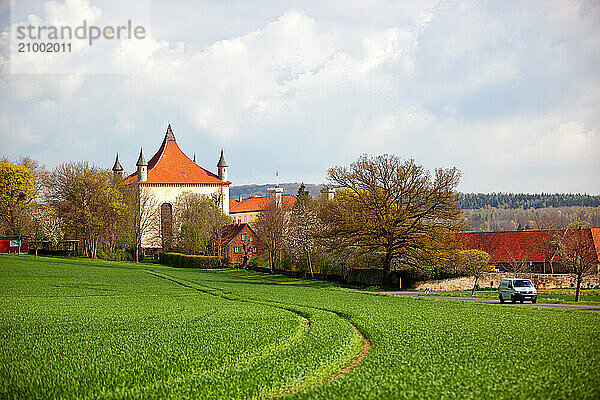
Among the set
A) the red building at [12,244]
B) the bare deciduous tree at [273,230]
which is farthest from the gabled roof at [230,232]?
the red building at [12,244]

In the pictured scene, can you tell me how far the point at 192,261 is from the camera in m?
78.8

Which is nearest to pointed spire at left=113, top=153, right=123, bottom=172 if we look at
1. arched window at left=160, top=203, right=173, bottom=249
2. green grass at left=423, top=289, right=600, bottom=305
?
arched window at left=160, top=203, right=173, bottom=249

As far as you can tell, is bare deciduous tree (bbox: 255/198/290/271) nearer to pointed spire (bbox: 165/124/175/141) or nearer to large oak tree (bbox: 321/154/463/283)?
large oak tree (bbox: 321/154/463/283)

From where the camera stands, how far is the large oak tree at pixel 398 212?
4684cm

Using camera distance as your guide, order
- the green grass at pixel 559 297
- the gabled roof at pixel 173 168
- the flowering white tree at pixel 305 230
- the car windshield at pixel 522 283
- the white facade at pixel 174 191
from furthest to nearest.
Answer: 1. the gabled roof at pixel 173 168
2. the white facade at pixel 174 191
3. the flowering white tree at pixel 305 230
4. the green grass at pixel 559 297
5. the car windshield at pixel 522 283

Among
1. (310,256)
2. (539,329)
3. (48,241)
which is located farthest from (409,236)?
(48,241)

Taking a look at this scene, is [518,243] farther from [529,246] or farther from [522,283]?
[522,283]

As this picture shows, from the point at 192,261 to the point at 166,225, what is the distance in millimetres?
22353

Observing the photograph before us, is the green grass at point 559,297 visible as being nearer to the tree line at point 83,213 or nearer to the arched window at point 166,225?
the tree line at point 83,213

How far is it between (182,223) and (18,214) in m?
30.1

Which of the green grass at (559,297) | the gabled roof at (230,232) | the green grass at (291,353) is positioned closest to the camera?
the green grass at (291,353)

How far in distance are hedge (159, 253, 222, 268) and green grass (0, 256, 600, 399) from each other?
55.0m

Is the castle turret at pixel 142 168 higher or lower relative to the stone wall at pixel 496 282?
higher

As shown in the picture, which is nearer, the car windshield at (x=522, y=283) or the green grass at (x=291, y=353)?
the green grass at (x=291, y=353)
